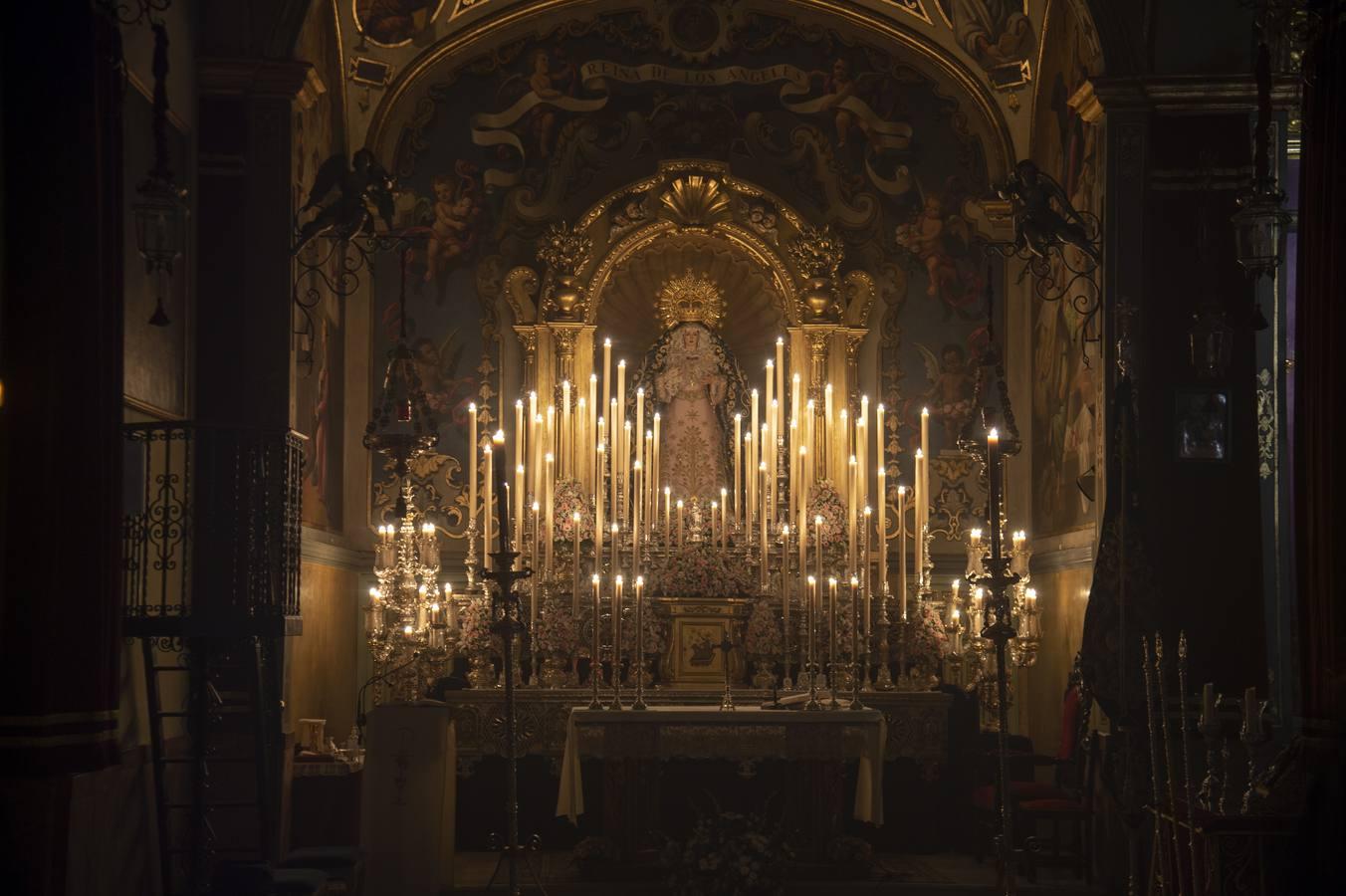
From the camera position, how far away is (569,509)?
1401 centimetres

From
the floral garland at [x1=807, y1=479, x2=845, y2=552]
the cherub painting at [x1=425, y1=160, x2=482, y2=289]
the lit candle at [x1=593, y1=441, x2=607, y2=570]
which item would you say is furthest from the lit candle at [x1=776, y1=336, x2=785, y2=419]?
the cherub painting at [x1=425, y1=160, x2=482, y2=289]

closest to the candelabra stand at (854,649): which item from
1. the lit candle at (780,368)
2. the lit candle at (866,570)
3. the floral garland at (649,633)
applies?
the lit candle at (866,570)

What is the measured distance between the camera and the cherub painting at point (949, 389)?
15.2 metres

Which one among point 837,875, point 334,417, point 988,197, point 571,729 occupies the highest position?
point 988,197

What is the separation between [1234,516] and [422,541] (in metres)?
5.70

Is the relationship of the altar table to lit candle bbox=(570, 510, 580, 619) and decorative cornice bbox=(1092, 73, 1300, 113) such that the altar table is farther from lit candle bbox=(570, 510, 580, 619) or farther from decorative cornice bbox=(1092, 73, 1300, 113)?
decorative cornice bbox=(1092, 73, 1300, 113)

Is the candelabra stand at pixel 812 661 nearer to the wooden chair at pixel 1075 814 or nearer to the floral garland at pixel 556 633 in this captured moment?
the wooden chair at pixel 1075 814

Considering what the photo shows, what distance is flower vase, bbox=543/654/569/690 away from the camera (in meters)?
12.9

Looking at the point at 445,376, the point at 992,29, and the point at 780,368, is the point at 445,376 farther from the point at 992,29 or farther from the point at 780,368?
the point at 992,29

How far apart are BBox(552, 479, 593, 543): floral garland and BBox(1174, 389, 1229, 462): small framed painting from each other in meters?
4.71

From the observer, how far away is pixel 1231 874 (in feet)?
25.8

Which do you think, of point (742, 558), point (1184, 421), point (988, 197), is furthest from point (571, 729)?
point (988, 197)

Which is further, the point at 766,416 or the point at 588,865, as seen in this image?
the point at 766,416

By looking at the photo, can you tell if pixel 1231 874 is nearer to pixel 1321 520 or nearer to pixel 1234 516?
pixel 1321 520
